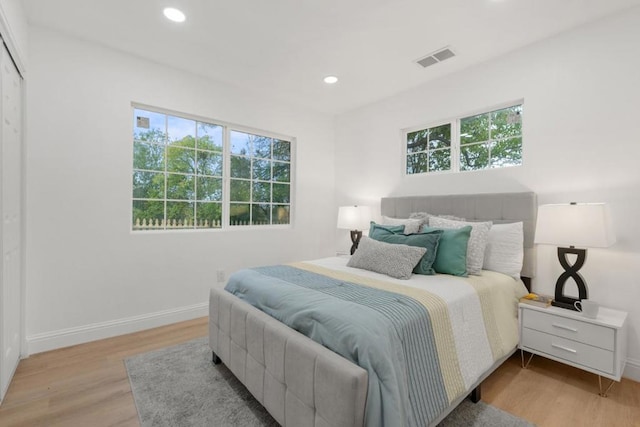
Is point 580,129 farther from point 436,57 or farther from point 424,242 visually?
point 424,242

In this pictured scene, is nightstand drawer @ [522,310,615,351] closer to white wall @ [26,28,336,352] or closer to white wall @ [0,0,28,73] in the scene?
white wall @ [26,28,336,352]

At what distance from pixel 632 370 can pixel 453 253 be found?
1.44 metres

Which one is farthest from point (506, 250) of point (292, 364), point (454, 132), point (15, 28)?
point (15, 28)

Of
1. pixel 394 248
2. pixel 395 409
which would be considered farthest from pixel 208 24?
pixel 395 409

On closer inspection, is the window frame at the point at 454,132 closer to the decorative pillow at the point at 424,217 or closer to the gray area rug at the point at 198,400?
the decorative pillow at the point at 424,217

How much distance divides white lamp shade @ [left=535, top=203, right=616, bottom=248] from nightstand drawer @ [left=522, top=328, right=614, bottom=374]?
66cm

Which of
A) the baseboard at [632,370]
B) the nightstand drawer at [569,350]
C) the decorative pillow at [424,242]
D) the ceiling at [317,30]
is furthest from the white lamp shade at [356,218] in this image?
the baseboard at [632,370]

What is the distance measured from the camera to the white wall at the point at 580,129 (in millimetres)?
2166

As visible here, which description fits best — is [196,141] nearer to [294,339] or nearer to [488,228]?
[294,339]

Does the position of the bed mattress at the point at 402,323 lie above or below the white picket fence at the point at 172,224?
below

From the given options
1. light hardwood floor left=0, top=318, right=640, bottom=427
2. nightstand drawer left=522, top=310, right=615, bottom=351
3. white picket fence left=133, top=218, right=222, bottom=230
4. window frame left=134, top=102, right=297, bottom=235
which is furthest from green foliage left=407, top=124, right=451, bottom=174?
white picket fence left=133, top=218, right=222, bottom=230

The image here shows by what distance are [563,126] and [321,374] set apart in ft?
8.82

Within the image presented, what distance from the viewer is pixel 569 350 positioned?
6.68 feet

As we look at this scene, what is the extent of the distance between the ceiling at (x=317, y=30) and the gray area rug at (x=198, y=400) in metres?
2.61
